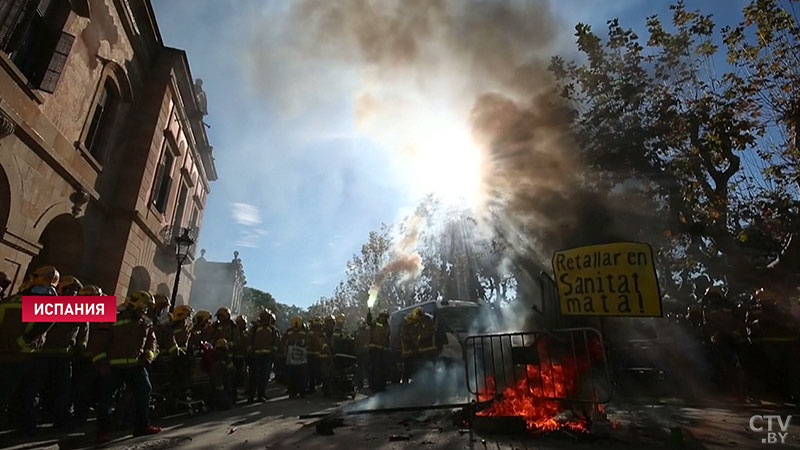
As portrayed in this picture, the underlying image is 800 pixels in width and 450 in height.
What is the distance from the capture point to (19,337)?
4.42 meters

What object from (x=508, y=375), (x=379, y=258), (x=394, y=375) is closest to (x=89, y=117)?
(x=394, y=375)

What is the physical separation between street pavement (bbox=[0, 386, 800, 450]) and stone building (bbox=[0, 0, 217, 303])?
13.9 feet

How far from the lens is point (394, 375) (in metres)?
10.2

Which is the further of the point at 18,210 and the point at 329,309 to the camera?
the point at 329,309

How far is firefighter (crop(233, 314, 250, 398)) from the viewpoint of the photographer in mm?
8891

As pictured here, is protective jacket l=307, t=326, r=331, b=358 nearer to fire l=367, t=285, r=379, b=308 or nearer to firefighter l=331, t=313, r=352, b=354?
firefighter l=331, t=313, r=352, b=354

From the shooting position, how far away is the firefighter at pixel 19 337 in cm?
441

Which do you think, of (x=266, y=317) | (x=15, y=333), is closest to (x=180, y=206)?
(x=266, y=317)

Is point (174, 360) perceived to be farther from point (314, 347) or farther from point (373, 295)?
point (373, 295)

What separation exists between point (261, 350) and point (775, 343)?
10074 millimetres

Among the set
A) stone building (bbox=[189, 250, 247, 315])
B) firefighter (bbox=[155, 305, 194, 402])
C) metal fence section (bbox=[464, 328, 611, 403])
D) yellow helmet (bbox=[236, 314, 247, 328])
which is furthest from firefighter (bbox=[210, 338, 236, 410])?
stone building (bbox=[189, 250, 247, 315])

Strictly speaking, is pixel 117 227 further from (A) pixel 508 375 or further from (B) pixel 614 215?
(B) pixel 614 215

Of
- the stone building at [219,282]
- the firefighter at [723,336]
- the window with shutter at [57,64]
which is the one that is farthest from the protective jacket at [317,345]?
the stone building at [219,282]

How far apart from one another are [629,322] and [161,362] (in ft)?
40.6
